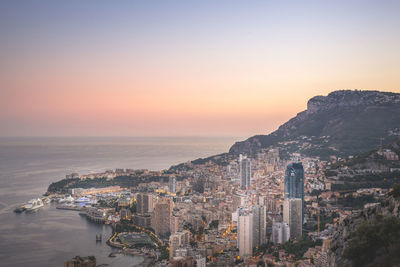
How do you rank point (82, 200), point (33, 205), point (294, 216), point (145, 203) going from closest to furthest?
point (294, 216), point (145, 203), point (33, 205), point (82, 200)

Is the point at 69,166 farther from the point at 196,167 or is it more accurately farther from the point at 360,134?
the point at 360,134

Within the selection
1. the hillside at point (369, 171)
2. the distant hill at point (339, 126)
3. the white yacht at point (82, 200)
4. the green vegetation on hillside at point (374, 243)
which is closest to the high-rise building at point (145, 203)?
the white yacht at point (82, 200)

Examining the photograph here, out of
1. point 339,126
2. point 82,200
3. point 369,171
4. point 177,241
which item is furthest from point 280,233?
point 339,126

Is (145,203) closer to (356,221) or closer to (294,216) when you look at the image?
(294,216)

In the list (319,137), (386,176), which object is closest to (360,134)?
(319,137)

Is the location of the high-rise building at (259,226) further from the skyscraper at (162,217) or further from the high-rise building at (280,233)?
the skyscraper at (162,217)

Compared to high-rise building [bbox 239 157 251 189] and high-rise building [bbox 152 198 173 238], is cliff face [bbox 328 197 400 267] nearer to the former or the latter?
high-rise building [bbox 152 198 173 238]
